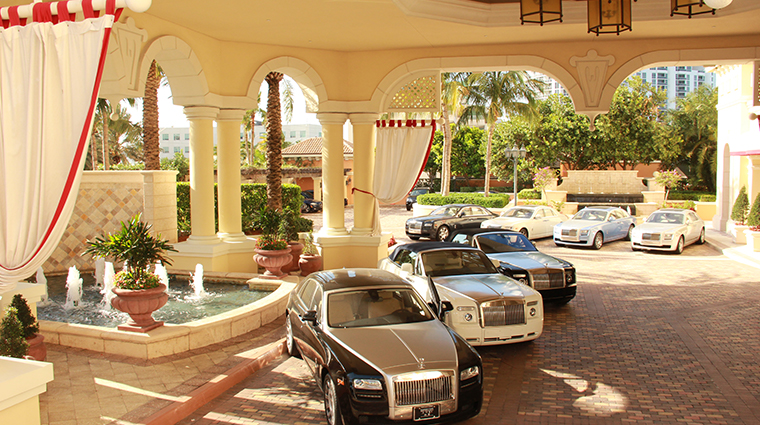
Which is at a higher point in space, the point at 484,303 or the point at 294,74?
the point at 294,74

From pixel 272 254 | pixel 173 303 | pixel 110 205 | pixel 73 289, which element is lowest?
pixel 173 303

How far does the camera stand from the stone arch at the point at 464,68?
11.8m

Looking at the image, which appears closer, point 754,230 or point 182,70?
→ point 182,70

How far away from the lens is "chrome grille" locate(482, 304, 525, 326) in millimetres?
7164

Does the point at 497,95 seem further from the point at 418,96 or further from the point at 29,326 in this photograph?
the point at 29,326

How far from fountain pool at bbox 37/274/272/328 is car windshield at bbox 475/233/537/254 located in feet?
14.4

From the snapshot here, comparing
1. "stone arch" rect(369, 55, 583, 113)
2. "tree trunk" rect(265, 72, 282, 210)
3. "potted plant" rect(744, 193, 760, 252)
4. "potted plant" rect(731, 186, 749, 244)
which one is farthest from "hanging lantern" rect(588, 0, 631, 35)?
"potted plant" rect(731, 186, 749, 244)

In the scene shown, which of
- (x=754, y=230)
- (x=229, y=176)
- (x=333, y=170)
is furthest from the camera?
(x=754, y=230)

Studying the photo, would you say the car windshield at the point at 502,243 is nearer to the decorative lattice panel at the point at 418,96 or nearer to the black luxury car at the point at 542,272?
the black luxury car at the point at 542,272

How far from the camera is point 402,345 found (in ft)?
17.7

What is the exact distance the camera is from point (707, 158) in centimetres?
4038

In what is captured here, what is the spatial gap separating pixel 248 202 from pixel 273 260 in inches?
338

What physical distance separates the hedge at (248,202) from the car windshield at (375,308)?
8.80 meters

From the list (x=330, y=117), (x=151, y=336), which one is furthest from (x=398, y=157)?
(x=151, y=336)
